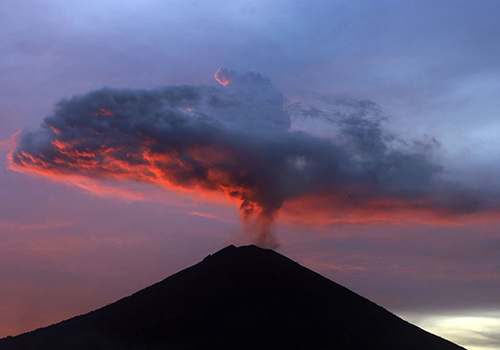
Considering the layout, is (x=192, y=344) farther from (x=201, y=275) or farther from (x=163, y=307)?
(x=201, y=275)

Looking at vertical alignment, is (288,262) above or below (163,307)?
above

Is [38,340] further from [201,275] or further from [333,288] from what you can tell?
[333,288]

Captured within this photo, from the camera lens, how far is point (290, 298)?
83312 mm

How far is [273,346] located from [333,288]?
22196mm

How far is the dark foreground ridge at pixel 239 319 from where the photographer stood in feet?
241

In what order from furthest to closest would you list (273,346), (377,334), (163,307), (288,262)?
(288,262), (163,307), (377,334), (273,346)

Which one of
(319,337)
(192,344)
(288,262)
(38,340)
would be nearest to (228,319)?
(192,344)

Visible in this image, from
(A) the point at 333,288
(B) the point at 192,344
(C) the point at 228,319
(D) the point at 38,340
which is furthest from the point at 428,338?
(D) the point at 38,340

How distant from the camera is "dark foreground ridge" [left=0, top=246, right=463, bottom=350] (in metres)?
73.4

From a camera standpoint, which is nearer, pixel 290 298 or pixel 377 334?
pixel 377 334

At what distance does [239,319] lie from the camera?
77438 millimetres

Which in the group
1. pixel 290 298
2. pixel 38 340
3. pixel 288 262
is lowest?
pixel 38 340

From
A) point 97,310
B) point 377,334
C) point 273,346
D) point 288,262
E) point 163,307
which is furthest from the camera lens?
point 288,262

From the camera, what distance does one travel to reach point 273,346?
2808 inches
